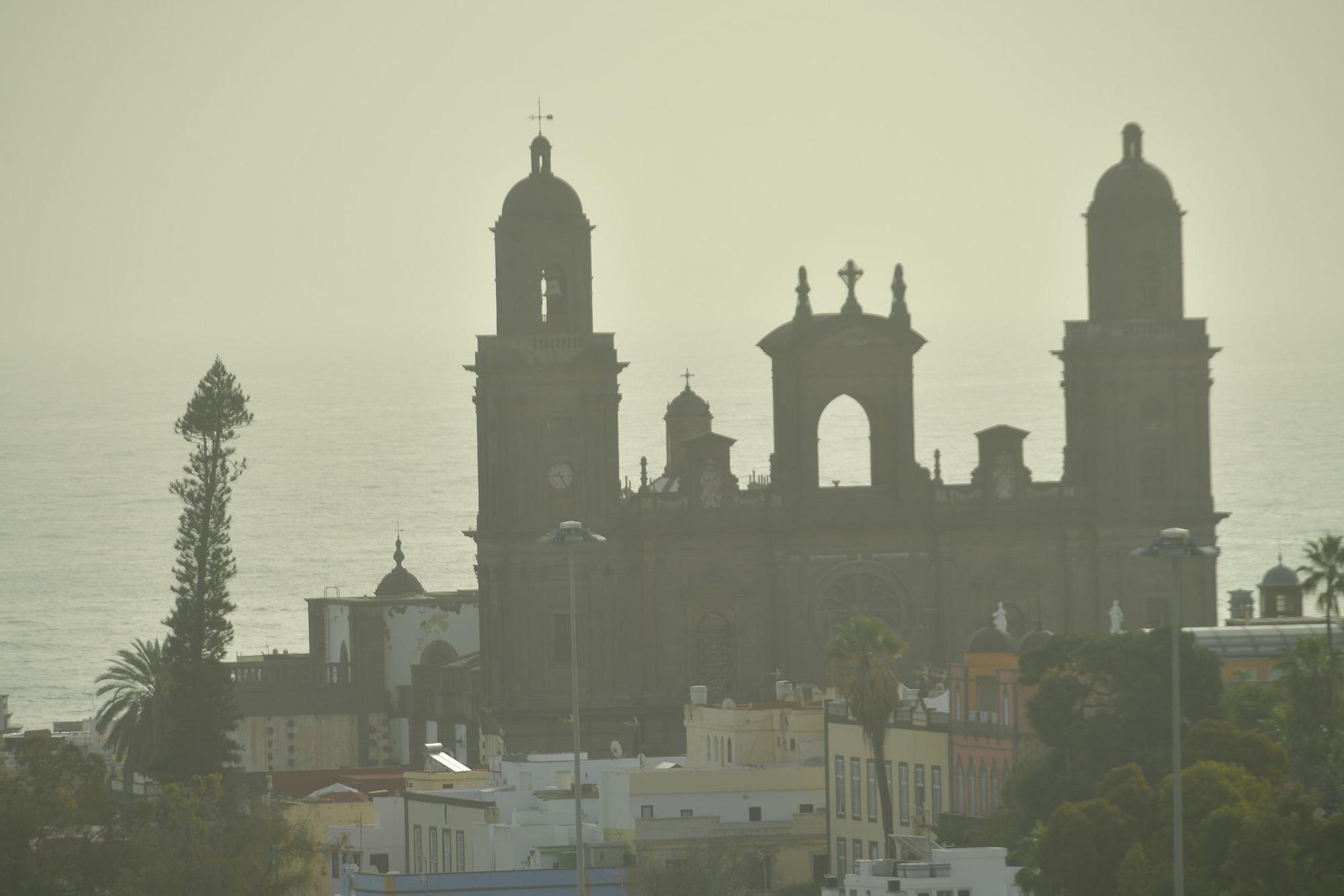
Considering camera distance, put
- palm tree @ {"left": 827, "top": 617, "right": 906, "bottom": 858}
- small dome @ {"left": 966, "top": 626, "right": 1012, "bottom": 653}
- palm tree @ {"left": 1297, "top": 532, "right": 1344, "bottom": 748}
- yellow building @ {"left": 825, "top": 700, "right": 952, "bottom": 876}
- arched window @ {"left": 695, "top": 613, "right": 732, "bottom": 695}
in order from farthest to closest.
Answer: arched window @ {"left": 695, "top": 613, "right": 732, "bottom": 695} < small dome @ {"left": 966, "top": 626, "right": 1012, "bottom": 653} < yellow building @ {"left": 825, "top": 700, "right": 952, "bottom": 876} < palm tree @ {"left": 827, "top": 617, "right": 906, "bottom": 858} < palm tree @ {"left": 1297, "top": 532, "right": 1344, "bottom": 748}

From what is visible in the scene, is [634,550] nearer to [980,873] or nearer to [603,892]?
[603,892]

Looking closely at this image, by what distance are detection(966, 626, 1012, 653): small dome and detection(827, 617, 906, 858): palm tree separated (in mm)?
4020

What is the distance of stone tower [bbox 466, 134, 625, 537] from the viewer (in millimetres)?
133875

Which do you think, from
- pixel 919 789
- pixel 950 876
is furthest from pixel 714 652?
pixel 950 876

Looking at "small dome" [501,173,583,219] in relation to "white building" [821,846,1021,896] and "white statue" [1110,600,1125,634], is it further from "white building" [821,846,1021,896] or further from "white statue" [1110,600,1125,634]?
"white building" [821,846,1021,896]

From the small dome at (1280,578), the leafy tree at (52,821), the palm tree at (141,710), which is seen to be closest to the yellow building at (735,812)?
the leafy tree at (52,821)

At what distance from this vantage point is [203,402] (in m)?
132

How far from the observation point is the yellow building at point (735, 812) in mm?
111062

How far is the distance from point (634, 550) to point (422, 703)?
1901 cm

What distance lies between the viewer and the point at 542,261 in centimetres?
13488

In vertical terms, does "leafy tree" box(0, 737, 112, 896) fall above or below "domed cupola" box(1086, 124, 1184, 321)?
below

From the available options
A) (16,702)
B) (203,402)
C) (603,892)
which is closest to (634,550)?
(203,402)

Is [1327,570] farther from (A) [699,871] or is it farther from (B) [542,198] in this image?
(B) [542,198]

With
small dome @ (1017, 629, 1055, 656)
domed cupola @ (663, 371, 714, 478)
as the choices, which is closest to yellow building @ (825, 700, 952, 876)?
small dome @ (1017, 629, 1055, 656)
